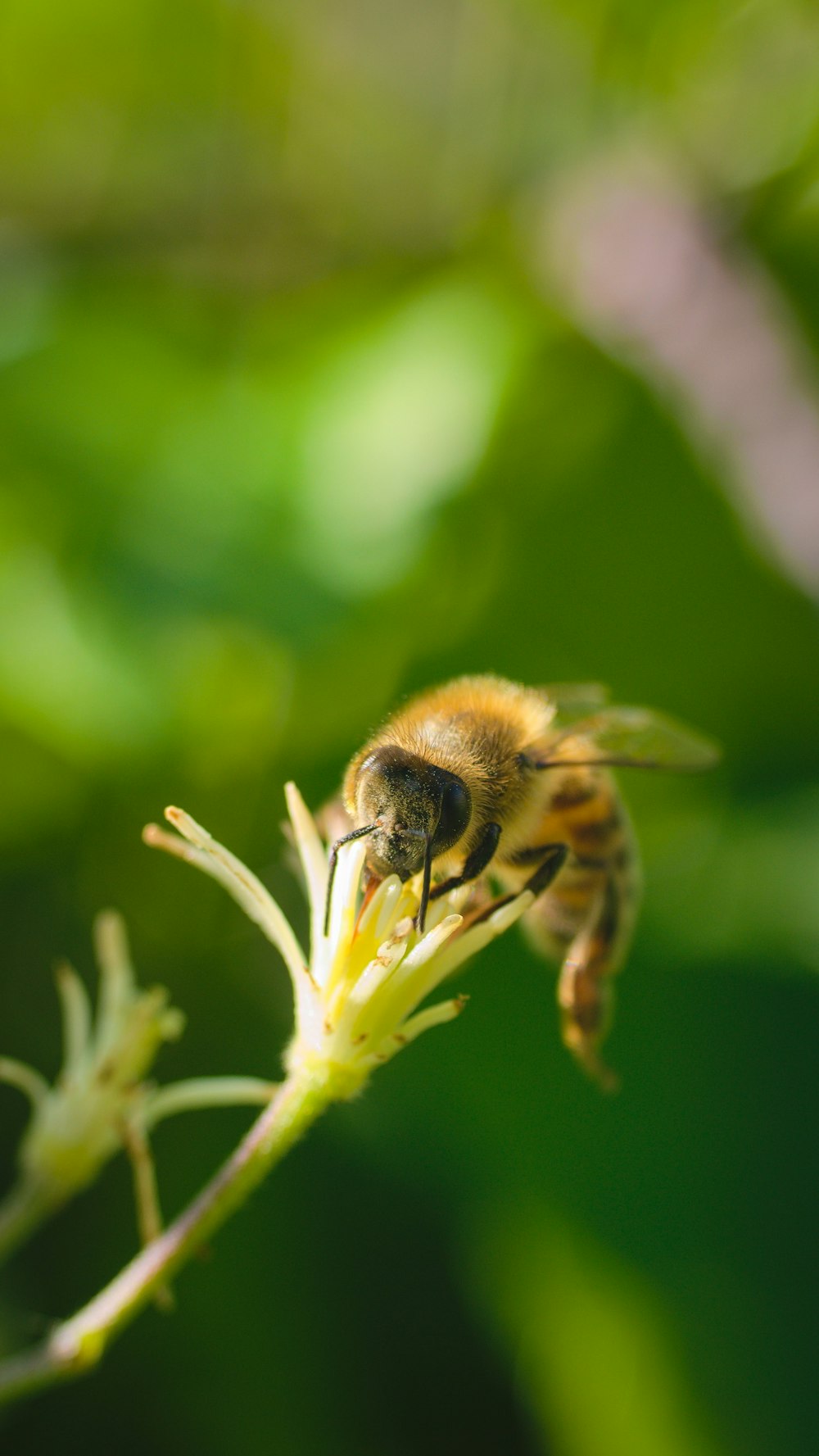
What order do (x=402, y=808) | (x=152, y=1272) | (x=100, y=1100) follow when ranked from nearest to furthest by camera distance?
(x=152, y=1272) < (x=402, y=808) < (x=100, y=1100)

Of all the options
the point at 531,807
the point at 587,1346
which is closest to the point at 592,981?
the point at 531,807

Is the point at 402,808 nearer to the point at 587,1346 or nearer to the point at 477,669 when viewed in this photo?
the point at 587,1346

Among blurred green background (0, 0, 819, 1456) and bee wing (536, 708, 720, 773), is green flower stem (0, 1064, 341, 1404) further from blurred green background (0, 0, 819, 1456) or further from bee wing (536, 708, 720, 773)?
blurred green background (0, 0, 819, 1456)

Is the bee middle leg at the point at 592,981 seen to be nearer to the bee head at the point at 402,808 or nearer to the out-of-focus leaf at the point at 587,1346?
the bee head at the point at 402,808

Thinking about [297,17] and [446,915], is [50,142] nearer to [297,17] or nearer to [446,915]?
[297,17]

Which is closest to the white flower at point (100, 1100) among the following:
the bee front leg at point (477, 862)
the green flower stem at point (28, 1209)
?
the green flower stem at point (28, 1209)

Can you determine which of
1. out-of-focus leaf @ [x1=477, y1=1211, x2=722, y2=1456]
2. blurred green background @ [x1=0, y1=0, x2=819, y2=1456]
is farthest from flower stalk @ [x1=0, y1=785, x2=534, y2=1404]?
out-of-focus leaf @ [x1=477, y1=1211, x2=722, y2=1456]

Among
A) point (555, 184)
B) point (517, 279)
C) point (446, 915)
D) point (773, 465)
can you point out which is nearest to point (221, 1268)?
point (446, 915)
